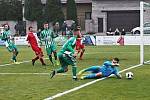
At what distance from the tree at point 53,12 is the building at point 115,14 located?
5211mm

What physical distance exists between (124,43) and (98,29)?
83.7 feet

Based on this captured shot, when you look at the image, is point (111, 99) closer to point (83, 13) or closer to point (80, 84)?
point (80, 84)

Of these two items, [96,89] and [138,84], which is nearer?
[96,89]

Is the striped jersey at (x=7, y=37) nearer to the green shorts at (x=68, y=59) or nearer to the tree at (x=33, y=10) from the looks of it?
the green shorts at (x=68, y=59)

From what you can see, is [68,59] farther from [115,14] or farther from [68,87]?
[115,14]

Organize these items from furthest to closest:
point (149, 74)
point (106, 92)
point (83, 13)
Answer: point (83, 13)
point (149, 74)
point (106, 92)

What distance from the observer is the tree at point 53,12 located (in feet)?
254

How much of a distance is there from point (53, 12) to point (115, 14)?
30.3 feet

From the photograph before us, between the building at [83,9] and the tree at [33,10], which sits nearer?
the tree at [33,10]

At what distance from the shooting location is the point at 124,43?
52969 mm

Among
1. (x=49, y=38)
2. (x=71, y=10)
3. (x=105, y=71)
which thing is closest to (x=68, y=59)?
(x=105, y=71)

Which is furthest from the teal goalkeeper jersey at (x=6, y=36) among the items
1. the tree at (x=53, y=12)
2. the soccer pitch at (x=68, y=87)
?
the tree at (x=53, y=12)

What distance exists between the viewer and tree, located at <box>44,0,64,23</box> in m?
77.4

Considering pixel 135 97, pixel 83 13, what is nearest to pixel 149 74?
pixel 135 97
